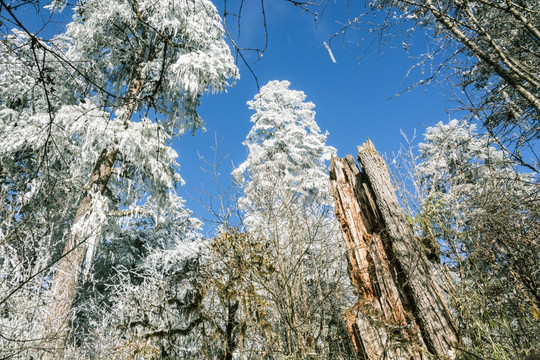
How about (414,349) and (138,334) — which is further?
(138,334)

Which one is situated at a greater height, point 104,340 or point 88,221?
point 88,221

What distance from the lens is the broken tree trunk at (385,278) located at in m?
Result: 4.04

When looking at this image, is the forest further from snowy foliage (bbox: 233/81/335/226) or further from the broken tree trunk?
snowy foliage (bbox: 233/81/335/226)

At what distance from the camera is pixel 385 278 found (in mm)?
4777

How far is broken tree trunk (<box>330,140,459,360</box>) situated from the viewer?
4.04m

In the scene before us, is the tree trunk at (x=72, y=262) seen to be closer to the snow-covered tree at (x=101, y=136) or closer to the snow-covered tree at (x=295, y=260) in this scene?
the snow-covered tree at (x=101, y=136)

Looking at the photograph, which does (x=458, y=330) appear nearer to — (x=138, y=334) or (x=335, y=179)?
(x=335, y=179)

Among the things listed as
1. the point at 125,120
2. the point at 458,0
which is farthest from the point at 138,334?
the point at 458,0

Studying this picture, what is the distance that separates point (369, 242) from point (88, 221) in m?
6.00

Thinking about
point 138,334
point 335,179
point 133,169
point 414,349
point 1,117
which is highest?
point 1,117

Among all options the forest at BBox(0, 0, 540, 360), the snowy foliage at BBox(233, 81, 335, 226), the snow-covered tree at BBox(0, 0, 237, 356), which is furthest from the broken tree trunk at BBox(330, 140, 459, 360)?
the snowy foliage at BBox(233, 81, 335, 226)

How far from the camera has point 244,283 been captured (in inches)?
196

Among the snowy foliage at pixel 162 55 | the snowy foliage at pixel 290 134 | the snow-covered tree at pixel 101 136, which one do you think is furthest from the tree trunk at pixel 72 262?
the snowy foliage at pixel 290 134

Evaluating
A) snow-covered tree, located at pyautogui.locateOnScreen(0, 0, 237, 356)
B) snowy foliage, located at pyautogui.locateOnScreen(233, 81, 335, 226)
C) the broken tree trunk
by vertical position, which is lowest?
the broken tree trunk
